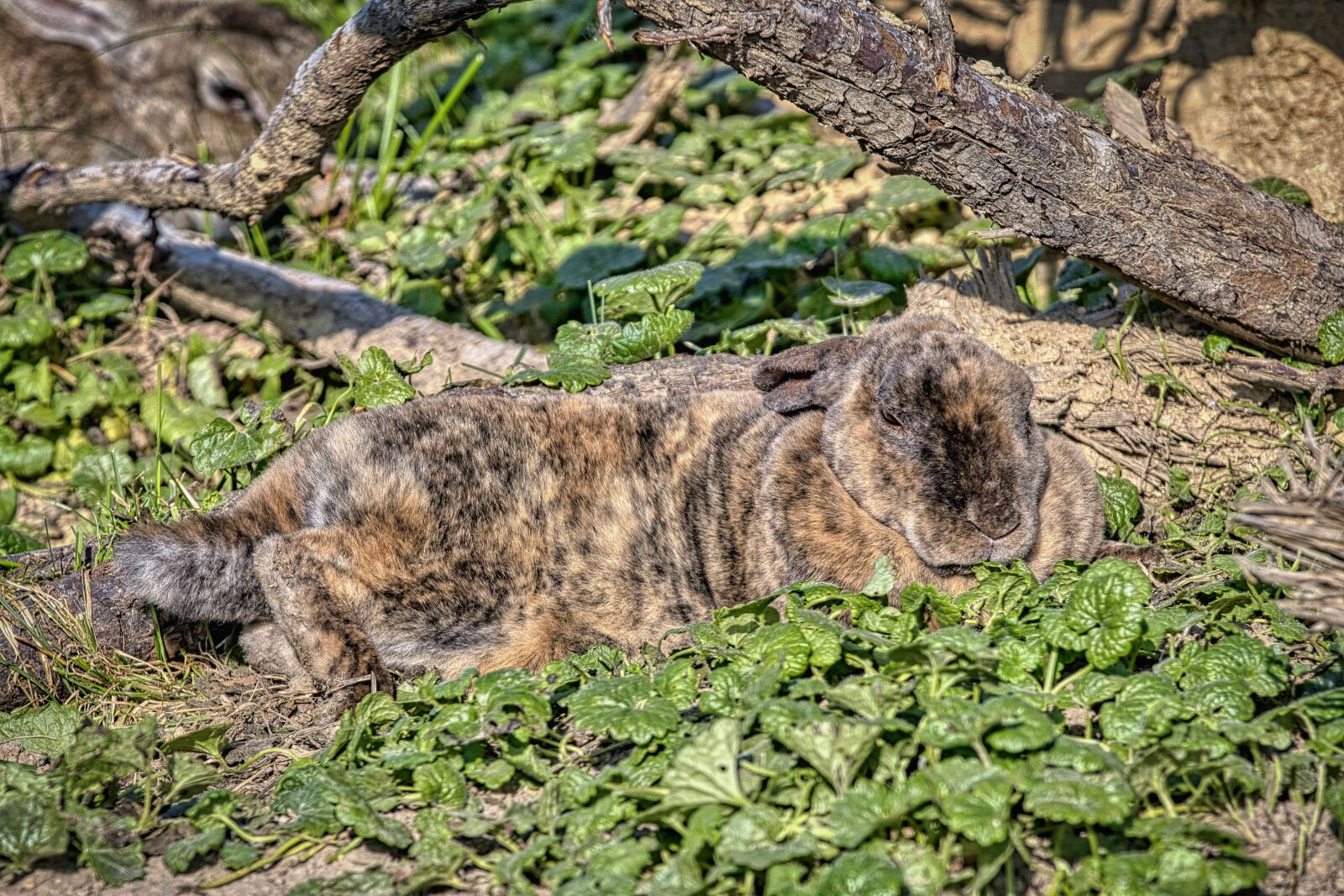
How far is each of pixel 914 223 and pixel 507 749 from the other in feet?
13.0

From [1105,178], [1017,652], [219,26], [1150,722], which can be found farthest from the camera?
[219,26]

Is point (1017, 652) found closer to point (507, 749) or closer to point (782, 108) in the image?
point (507, 749)

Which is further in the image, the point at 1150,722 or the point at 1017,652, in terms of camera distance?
the point at 1017,652

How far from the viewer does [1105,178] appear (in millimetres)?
3703

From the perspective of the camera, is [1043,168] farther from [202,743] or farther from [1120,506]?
[202,743]

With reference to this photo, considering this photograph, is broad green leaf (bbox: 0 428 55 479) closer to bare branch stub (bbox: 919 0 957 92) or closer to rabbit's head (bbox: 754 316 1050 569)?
rabbit's head (bbox: 754 316 1050 569)

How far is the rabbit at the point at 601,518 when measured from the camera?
3.37m

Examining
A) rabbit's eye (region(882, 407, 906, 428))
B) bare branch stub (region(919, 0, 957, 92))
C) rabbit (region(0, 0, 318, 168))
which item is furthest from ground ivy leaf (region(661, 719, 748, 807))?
rabbit (region(0, 0, 318, 168))

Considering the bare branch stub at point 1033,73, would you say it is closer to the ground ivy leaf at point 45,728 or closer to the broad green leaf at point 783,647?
the broad green leaf at point 783,647

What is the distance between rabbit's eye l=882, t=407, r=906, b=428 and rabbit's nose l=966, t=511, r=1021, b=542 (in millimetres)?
344

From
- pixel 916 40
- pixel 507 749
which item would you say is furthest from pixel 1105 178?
pixel 507 749

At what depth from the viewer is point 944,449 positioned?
330 cm

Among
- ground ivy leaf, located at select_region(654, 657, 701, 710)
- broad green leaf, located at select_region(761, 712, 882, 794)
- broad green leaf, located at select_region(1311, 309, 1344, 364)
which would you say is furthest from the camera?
broad green leaf, located at select_region(1311, 309, 1344, 364)

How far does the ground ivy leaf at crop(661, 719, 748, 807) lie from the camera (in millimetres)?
2432
